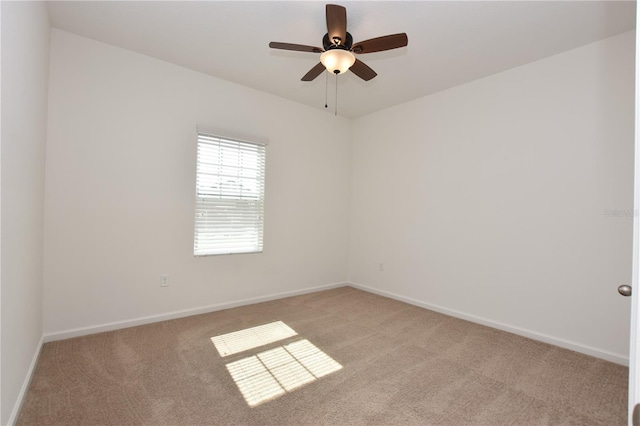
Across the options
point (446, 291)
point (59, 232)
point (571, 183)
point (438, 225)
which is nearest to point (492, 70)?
point (571, 183)

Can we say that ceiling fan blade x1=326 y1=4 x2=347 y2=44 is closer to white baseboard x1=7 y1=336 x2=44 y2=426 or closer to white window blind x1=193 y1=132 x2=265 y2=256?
white window blind x1=193 y1=132 x2=265 y2=256

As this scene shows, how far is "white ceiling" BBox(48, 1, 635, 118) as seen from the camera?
2.35 meters

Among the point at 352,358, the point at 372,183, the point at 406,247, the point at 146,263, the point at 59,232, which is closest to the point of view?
the point at 352,358

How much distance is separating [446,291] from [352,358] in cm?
176

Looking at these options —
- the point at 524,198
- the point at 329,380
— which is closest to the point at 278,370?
the point at 329,380

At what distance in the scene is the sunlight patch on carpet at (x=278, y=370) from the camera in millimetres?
2062

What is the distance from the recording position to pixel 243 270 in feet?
12.5

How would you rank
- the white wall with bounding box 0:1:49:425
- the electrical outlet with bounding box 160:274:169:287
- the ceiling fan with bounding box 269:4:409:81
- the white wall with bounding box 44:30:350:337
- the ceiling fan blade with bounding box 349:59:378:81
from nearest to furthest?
the white wall with bounding box 0:1:49:425, the ceiling fan with bounding box 269:4:409:81, the ceiling fan blade with bounding box 349:59:378:81, the white wall with bounding box 44:30:350:337, the electrical outlet with bounding box 160:274:169:287

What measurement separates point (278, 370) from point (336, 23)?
2566mm

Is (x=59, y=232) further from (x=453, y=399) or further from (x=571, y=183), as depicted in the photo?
(x=571, y=183)

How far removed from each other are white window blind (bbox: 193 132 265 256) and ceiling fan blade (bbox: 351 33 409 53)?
1.97 meters

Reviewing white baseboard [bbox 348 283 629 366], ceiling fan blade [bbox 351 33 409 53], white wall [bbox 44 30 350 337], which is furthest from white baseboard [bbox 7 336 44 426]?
white baseboard [bbox 348 283 629 366]

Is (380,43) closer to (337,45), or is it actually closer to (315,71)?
(337,45)

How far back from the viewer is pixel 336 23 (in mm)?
2082
